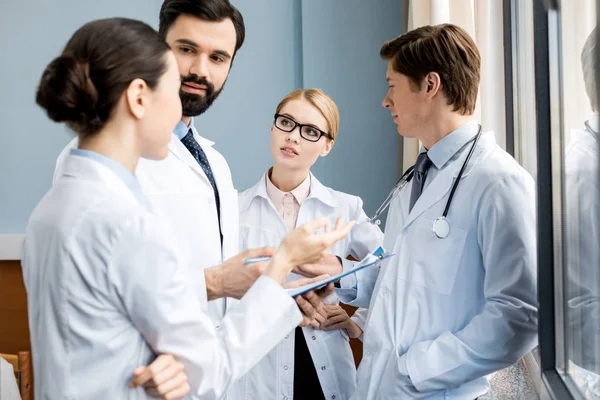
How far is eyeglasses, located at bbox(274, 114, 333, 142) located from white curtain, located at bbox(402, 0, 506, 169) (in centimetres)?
57

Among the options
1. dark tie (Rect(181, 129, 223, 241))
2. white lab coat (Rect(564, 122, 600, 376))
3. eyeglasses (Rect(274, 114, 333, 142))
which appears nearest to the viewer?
white lab coat (Rect(564, 122, 600, 376))

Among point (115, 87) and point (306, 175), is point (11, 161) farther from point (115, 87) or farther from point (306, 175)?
point (115, 87)

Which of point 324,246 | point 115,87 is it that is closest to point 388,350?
point 324,246

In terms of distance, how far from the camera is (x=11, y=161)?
134 inches

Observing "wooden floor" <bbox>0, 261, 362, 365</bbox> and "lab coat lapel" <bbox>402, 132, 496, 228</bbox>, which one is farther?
"wooden floor" <bbox>0, 261, 362, 365</bbox>

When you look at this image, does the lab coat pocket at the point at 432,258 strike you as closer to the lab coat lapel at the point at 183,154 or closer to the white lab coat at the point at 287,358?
the white lab coat at the point at 287,358

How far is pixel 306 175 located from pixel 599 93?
4.69ft

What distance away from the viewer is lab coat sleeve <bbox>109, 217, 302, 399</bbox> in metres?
0.99

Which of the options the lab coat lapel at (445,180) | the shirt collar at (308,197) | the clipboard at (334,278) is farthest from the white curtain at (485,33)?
the clipboard at (334,278)

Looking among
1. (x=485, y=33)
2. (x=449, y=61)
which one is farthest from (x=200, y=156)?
(x=485, y=33)

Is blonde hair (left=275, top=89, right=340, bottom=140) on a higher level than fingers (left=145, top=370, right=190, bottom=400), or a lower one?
higher

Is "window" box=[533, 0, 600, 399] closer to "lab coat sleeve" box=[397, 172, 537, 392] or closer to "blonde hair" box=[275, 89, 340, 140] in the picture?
"lab coat sleeve" box=[397, 172, 537, 392]

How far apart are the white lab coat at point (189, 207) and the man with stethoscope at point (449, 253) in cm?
44

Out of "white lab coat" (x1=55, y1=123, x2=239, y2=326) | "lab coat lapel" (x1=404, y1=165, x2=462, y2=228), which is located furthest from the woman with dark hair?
"lab coat lapel" (x1=404, y1=165, x2=462, y2=228)
